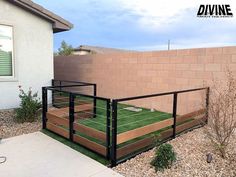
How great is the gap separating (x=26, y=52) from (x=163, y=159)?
236 inches

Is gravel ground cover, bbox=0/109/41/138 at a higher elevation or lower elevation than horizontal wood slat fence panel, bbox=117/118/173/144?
lower

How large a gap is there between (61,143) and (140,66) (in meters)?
4.84

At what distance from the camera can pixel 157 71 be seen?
808 cm

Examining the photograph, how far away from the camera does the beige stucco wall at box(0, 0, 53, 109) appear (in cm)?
720

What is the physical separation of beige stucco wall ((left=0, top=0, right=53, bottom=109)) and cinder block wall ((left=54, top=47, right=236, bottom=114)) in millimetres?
2689

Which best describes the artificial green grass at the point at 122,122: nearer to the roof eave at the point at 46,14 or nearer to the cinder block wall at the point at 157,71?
the cinder block wall at the point at 157,71

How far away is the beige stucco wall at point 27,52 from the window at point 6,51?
15cm

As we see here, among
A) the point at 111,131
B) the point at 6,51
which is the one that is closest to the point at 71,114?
the point at 111,131

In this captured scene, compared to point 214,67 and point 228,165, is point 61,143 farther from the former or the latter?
point 214,67

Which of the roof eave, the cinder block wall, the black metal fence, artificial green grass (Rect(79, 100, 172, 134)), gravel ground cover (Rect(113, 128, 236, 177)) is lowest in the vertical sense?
Result: gravel ground cover (Rect(113, 128, 236, 177))

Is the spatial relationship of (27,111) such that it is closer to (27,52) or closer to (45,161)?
(27,52)

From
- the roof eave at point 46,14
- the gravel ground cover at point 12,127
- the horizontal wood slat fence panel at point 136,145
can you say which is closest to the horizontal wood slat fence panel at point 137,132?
the horizontal wood slat fence panel at point 136,145

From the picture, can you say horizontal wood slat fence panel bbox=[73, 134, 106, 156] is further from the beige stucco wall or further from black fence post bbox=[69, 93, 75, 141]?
the beige stucco wall

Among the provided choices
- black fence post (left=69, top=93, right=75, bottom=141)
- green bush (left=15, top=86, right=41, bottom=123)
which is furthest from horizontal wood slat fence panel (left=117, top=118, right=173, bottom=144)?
green bush (left=15, top=86, right=41, bottom=123)
